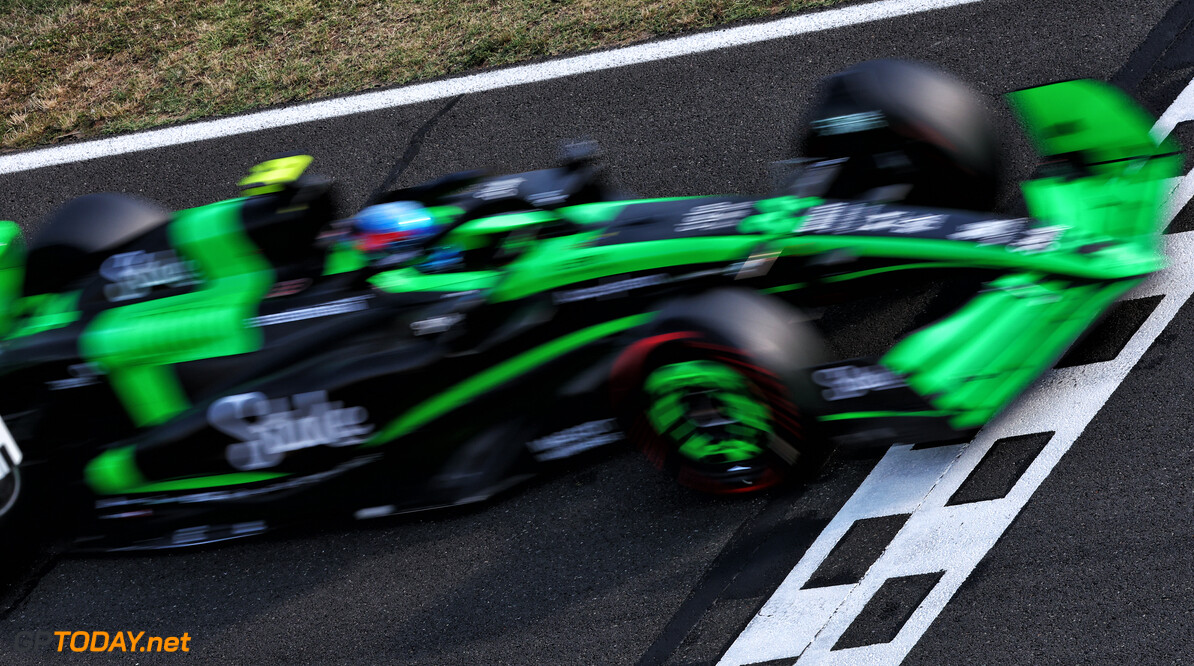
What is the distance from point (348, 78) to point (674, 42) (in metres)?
1.74

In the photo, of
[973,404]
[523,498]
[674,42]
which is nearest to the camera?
[973,404]

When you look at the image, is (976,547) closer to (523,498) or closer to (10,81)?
(523,498)

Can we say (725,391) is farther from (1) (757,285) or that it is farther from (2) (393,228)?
(2) (393,228)

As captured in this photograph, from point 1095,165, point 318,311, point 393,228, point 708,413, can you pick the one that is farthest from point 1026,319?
point 318,311

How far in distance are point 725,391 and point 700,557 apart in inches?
24.1

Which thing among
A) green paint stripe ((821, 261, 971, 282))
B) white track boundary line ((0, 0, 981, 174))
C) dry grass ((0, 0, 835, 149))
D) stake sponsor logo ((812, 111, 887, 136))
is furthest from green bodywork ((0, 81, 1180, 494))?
dry grass ((0, 0, 835, 149))

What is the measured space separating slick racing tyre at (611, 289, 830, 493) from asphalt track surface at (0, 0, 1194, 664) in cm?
22

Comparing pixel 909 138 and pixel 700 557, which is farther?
pixel 909 138

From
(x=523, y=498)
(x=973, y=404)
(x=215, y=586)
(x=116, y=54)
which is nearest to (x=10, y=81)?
(x=116, y=54)

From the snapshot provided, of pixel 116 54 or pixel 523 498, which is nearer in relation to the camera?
pixel 523 498

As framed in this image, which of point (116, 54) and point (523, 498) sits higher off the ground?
point (116, 54)

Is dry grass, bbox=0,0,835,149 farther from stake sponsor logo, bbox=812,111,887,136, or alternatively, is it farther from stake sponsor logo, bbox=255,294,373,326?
stake sponsor logo, bbox=255,294,373,326

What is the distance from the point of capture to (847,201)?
11.1 ft

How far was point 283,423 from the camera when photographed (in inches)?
132
